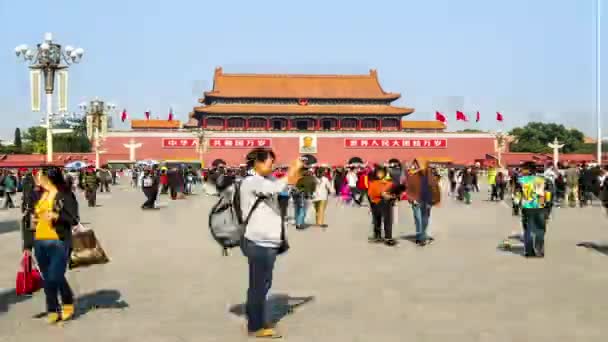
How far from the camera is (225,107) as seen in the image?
6575 centimetres

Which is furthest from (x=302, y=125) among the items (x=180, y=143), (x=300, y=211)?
(x=300, y=211)

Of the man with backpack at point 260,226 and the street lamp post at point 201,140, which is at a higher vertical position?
the street lamp post at point 201,140

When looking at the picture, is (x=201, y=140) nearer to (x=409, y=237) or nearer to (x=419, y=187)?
(x=409, y=237)

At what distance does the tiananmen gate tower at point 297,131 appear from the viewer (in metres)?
64.6

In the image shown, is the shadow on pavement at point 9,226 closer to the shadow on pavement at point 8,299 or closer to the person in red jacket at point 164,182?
the shadow on pavement at point 8,299

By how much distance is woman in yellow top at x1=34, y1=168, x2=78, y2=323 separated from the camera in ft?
18.9

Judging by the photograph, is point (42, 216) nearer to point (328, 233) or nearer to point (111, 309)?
point (111, 309)

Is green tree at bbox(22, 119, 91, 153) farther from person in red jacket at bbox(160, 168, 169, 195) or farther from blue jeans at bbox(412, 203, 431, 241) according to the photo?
blue jeans at bbox(412, 203, 431, 241)

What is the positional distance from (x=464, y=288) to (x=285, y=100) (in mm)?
60787

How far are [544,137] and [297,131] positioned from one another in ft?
117

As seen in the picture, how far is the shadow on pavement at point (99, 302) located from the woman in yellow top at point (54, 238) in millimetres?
258

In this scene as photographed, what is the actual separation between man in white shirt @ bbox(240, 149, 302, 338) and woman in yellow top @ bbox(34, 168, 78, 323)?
1432 millimetres

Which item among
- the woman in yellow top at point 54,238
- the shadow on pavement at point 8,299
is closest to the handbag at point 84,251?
the woman in yellow top at point 54,238

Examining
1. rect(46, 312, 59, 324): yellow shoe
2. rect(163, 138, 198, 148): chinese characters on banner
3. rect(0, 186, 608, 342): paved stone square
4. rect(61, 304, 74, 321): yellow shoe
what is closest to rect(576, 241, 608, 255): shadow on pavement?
rect(0, 186, 608, 342): paved stone square
